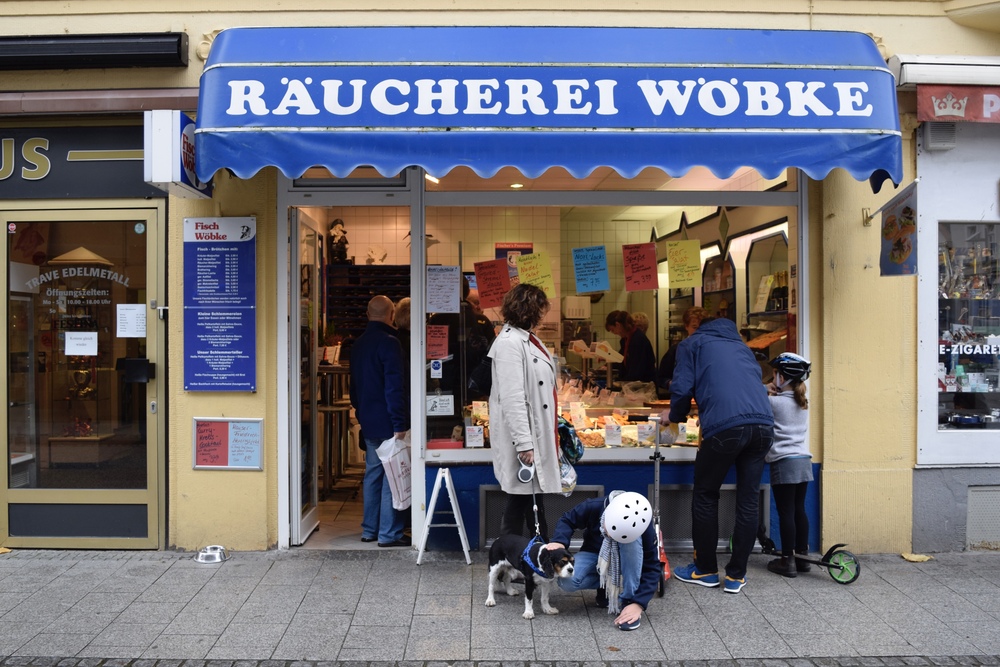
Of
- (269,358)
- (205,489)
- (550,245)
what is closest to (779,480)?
(550,245)

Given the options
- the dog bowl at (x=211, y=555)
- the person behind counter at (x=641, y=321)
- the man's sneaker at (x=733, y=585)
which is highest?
the person behind counter at (x=641, y=321)

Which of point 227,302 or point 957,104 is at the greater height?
point 957,104

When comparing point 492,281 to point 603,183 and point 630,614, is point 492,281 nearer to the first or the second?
point 603,183

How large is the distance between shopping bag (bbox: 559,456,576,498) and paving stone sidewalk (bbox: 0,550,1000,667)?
64 centimetres

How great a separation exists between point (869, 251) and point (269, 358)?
4.29m

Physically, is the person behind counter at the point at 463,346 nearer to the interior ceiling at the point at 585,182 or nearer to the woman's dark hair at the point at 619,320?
the interior ceiling at the point at 585,182

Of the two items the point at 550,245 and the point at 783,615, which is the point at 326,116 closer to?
the point at 550,245

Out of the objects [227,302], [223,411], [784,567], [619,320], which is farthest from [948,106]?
[223,411]

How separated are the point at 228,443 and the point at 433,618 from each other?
204 cm

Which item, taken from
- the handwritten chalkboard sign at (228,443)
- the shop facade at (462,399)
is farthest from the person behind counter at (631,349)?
the handwritten chalkboard sign at (228,443)

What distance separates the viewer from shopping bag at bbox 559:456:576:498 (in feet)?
16.5

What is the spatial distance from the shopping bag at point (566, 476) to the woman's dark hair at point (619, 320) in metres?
1.82

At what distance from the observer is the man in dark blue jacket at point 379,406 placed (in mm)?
5812

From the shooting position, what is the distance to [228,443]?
220 inches
